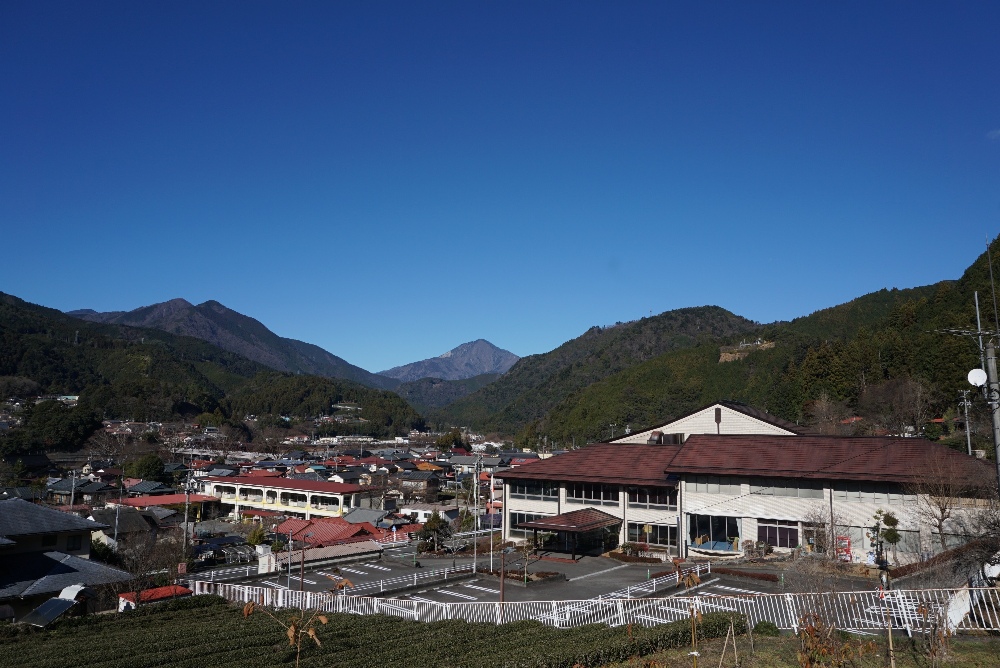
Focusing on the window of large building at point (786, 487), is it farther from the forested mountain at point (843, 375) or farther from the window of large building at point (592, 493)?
the forested mountain at point (843, 375)

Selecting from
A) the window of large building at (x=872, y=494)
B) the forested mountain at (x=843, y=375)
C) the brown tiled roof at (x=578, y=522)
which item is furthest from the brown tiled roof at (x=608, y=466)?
the forested mountain at (x=843, y=375)

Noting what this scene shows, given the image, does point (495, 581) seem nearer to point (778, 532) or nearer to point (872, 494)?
point (778, 532)

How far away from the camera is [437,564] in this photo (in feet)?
92.3

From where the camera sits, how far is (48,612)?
1872cm

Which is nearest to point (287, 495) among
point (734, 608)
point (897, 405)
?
point (897, 405)

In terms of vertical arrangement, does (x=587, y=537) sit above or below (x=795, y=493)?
below

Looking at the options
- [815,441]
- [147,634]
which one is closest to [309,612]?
[147,634]

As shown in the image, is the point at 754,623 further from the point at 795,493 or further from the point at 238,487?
the point at 238,487

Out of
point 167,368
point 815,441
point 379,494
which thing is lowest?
point 379,494

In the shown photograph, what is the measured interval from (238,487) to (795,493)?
45.3 metres

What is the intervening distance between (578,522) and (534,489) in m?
4.74

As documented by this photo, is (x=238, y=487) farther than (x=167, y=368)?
No

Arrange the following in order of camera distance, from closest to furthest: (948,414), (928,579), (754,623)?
(754,623)
(928,579)
(948,414)

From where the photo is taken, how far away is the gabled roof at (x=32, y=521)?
80.6 ft
